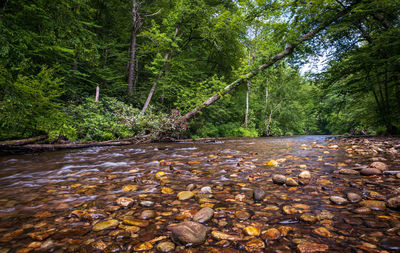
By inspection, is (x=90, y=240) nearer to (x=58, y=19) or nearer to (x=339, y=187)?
(x=339, y=187)

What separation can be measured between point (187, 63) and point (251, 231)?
43.8 feet

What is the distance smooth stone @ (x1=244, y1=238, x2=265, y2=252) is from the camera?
3.50 ft

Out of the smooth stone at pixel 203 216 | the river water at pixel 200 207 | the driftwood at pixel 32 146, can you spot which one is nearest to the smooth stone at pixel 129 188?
the river water at pixel 200 207

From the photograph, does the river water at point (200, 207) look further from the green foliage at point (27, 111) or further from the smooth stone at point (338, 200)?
the green foliage at point (27, 111)

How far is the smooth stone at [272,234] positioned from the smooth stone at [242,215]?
0.79 feet

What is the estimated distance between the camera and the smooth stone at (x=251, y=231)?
1.23 metres

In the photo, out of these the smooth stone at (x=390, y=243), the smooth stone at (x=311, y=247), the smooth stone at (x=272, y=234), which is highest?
the smooth stone at (x=390, y=243)

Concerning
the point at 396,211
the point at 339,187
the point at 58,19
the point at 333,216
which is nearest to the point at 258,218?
the point at 333,216

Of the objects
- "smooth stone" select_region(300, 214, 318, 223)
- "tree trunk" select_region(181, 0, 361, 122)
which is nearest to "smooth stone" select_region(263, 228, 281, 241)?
"smooth stone" select_region(300, 214, 318, 223)

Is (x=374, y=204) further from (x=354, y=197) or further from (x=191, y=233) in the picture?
(x=191, y=233)

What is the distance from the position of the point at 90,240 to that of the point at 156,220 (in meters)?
0.48

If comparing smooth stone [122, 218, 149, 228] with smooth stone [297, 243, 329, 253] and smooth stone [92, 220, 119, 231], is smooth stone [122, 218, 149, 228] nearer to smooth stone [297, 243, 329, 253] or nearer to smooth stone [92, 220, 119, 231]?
smooth stone [92, 220, 119, 231]

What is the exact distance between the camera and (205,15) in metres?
11.7

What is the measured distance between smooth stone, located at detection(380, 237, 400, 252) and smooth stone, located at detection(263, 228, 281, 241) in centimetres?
55
